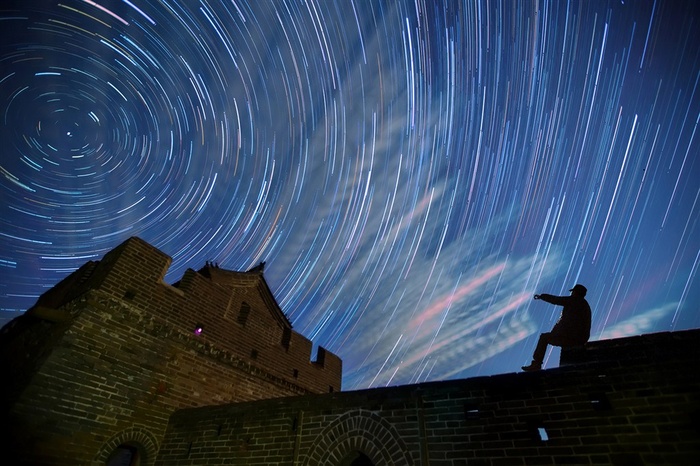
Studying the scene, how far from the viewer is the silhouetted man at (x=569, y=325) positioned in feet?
22.4

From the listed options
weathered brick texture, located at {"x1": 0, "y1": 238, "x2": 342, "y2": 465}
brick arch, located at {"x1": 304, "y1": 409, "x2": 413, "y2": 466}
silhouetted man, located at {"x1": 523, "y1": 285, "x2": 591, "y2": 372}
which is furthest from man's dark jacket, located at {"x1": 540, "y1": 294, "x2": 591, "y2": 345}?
weathered brick texture, located at {"x1": 0, "y1": 238, "x2": 342, "y2": 465}

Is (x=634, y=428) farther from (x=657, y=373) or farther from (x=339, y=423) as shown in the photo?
(x=339, y=423)

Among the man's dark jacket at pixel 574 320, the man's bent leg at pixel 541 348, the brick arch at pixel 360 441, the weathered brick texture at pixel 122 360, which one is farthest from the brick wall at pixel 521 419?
the weathered brick texture at pixel 122 360

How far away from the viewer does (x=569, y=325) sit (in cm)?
695

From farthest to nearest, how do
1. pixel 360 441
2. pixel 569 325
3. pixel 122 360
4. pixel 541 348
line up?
pixel 122 360 < pixel 541 348 < pixel 569 325 < pixel 360 441

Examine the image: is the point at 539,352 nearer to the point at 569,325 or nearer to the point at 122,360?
the point at 569,325

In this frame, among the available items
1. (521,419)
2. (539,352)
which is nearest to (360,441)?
(521,419)

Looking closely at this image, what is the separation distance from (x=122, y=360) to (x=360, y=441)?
22.2 feet

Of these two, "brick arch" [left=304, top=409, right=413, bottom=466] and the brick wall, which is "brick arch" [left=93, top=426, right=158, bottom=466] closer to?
the brick wall

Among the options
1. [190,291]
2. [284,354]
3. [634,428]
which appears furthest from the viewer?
[284,354]

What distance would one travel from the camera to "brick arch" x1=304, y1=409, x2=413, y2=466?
18.6 feet

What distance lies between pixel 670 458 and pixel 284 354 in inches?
479

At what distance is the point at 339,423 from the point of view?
→ 646 cm

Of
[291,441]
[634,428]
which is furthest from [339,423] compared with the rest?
[634,428]
